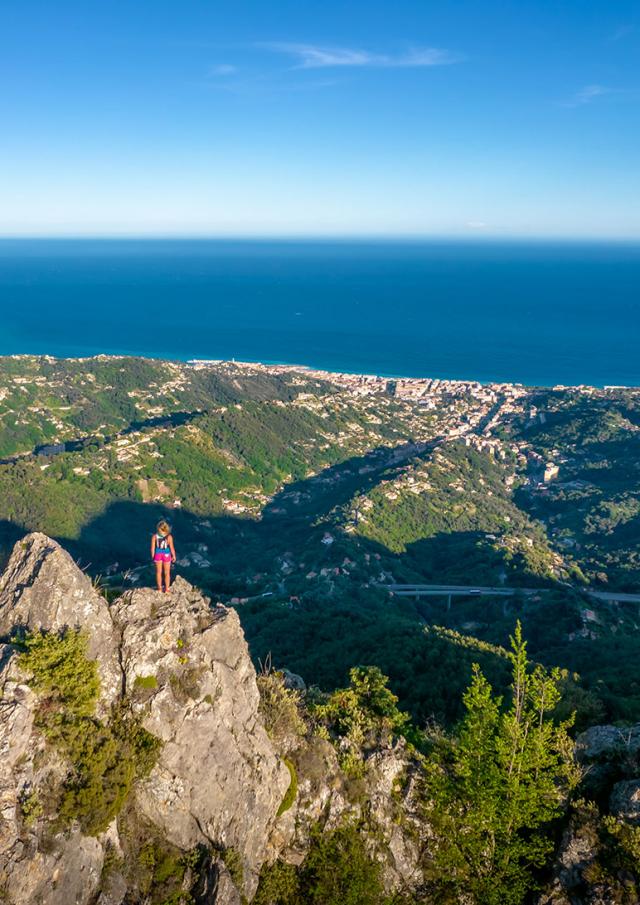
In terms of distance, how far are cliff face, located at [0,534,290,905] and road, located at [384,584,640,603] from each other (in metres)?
55.8

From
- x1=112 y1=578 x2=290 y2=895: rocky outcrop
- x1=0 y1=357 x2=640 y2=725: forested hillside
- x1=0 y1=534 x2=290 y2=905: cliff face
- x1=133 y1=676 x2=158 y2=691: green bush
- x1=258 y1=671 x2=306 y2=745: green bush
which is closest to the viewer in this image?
x1=0 y1=534 x2=290 y2=905: cliff face

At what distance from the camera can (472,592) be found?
235ft

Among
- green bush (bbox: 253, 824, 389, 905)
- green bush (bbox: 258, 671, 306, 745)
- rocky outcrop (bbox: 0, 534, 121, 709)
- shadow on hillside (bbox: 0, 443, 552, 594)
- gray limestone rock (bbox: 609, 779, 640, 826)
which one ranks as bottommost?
shadow on hillside (bbox: 0, 443, 552, 594)

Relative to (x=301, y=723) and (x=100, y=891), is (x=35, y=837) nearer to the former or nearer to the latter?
(x=100, y=891)

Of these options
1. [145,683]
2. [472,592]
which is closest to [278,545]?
[472,592]

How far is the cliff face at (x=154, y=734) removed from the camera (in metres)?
13.0

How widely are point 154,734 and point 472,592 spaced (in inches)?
→ 2442

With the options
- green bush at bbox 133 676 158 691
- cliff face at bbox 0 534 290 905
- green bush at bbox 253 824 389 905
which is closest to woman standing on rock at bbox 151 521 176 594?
cliff face at bbox 0 534 290 905

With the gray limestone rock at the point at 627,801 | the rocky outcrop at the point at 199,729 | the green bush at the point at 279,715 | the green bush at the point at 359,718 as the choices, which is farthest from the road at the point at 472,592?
the rocky outcrop at the point at 199,729

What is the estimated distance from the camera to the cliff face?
1298cm

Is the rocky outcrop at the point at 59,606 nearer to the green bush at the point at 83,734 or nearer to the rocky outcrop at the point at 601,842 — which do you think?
the green bush at the point at 83,734

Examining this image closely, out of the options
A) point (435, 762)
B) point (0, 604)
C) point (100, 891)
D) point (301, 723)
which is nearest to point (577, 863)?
point (435, 762)

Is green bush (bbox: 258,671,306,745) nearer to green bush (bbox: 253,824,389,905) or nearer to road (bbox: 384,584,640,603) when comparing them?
green bush (bbox: 253,824,389,905)

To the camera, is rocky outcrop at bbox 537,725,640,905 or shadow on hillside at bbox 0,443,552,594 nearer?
rocky outcrop at bbox 537,725,640,905
